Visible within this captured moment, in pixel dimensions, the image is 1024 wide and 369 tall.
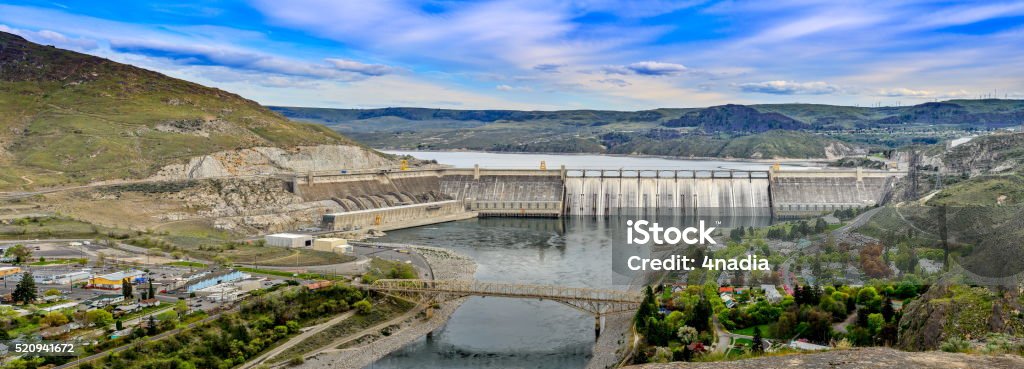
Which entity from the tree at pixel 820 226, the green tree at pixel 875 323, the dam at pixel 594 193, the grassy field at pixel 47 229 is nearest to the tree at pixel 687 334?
the green tree at pixel 875 323

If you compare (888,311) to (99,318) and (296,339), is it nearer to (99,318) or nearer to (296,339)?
(296,339)

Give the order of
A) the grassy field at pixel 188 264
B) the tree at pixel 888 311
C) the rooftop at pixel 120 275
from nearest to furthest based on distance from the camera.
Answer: the tree at pixel 888 311
the rooftop at pixel 120 275
the grassy field at pixel 188 264

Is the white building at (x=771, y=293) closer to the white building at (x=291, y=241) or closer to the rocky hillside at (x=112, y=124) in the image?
the white building at (x=291, y=241)

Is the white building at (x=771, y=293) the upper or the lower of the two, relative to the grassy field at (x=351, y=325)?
upper

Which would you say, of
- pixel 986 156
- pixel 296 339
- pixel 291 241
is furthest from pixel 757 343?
pixel 986 156

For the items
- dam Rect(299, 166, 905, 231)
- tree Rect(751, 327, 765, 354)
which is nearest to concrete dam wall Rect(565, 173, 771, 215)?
dam Rect(299, 166, 905, 231)

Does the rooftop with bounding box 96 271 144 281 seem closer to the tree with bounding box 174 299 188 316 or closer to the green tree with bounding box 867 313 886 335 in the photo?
the tree with bounding box 174 299 188 316
